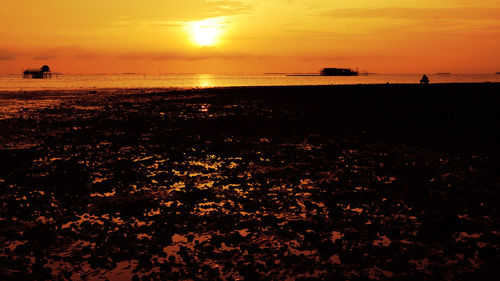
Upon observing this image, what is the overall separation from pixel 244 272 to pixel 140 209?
5.61m

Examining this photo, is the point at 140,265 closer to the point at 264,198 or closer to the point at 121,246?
the point at 121,246

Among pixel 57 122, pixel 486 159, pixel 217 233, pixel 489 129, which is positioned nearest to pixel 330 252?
pixel 217 233

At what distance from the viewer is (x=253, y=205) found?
1334cm

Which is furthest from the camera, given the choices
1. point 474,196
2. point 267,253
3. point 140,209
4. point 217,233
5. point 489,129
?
point 489,129

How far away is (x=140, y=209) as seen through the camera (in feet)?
42.8

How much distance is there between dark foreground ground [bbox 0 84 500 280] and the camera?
9031 millimetres

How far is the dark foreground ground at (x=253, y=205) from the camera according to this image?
9.03 metres

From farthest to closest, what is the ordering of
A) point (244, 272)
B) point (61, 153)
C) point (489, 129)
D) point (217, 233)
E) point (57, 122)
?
point (57, 122) < point (489, 129) < point (61, 153) < point (217, 233) < point (244, 272)

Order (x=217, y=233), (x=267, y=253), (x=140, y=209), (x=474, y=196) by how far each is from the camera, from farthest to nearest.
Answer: (x=474, y=196), (x=140, y=209), (x=217, y=233), (x=267, y=253)

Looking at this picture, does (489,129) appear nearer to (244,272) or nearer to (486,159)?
(486,159)

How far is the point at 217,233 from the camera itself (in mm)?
10961

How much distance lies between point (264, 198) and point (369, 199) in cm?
351

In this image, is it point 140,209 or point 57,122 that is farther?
point 57,122

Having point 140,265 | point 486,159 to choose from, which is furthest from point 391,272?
point 486,159
